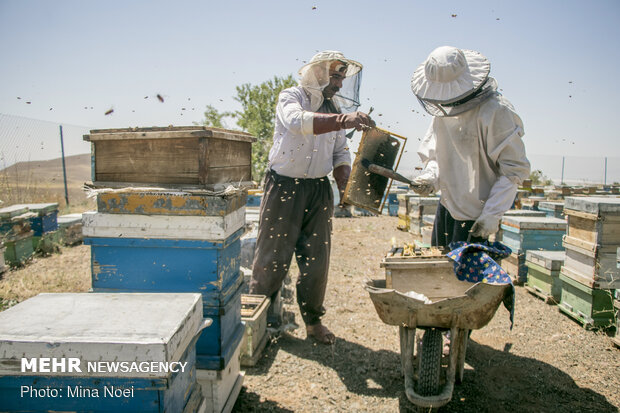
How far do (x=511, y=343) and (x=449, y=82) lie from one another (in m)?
2.34

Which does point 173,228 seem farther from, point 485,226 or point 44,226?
point 44,226

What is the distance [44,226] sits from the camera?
6293 millimetres

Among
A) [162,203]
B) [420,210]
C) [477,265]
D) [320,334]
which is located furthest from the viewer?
[420,210]

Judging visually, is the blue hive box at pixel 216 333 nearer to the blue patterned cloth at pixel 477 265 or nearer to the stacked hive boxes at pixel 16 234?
the blue patterned cloth at pixel 477 265

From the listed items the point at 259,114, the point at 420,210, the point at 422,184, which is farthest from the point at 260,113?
the point at 422,184

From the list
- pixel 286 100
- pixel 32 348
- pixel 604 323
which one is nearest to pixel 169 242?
pixel 32 348

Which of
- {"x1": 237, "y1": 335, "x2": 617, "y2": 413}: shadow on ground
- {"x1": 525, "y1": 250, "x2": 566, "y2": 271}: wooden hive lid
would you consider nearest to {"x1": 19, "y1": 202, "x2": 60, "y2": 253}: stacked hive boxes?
{"x1": 237, "y1": 335, "x2": 617, "y2": 413}: shadow on ground

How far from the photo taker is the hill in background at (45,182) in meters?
7.17

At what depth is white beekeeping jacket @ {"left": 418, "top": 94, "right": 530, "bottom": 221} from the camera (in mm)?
2535

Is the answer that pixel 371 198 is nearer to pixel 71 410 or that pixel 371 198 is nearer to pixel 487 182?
pixel 487 182

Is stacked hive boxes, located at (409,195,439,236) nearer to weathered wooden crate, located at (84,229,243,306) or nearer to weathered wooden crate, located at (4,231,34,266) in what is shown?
weathered wooden crate, located at (84,229,243,306)

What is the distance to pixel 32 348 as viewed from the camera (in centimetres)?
132

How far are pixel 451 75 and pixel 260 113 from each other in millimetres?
9805

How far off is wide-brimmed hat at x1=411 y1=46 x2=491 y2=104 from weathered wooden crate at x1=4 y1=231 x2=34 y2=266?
19.5 ft
